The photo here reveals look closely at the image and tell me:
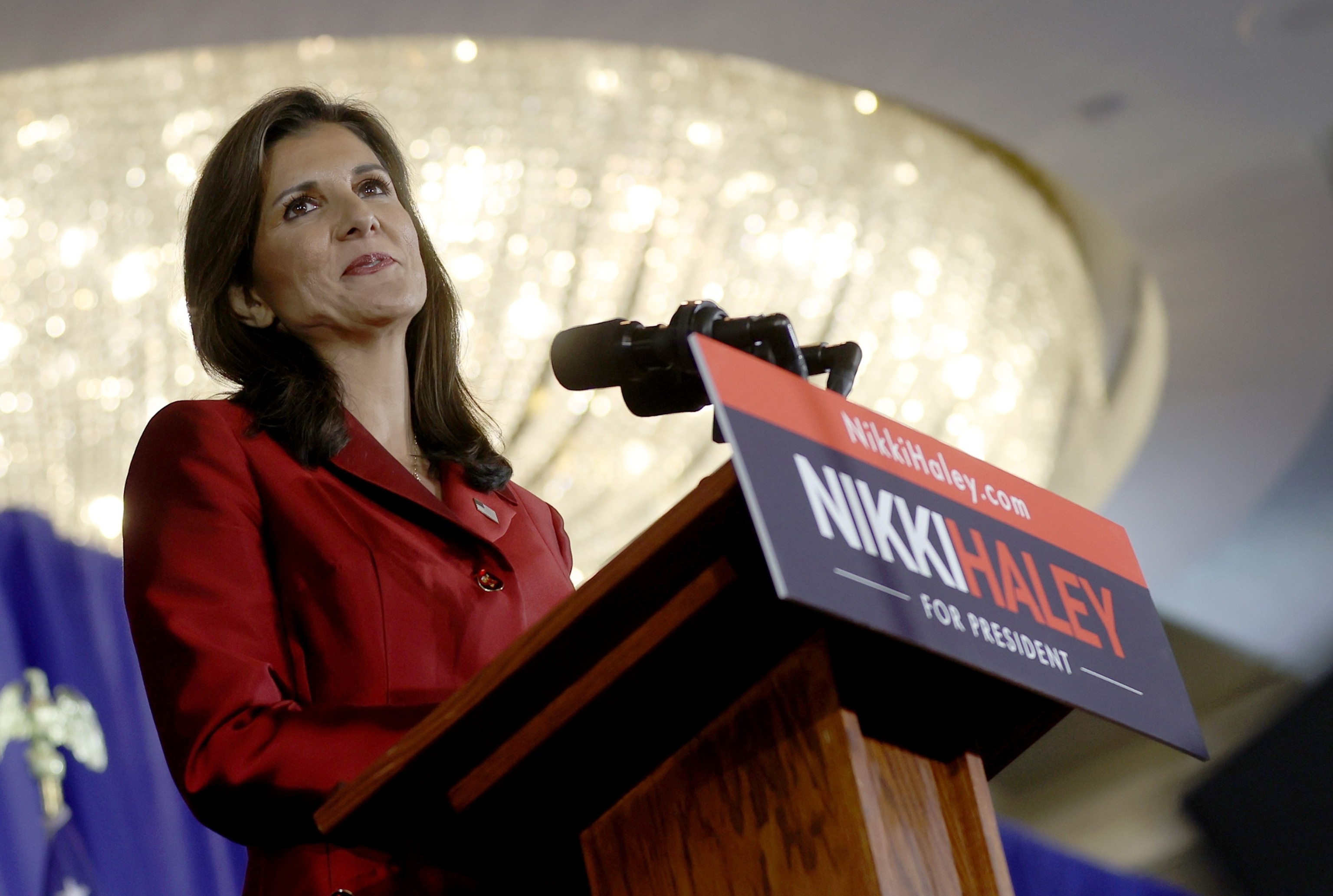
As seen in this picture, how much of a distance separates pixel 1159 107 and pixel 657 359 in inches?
135

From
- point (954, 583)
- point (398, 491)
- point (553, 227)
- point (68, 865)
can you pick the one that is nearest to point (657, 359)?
point (398, 491)

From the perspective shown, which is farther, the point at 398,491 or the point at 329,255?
the point at 329,255

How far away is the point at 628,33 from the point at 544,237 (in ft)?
1.76

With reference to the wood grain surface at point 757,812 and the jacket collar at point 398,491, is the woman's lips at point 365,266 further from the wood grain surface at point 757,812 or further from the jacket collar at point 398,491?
the wood grain surface at point 757,812

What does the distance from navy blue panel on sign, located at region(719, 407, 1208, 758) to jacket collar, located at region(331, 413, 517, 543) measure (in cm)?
43

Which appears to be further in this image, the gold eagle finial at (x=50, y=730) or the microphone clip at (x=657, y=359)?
the gold eagle finial at (x=50, y=730)

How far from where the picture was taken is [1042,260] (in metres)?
4.56

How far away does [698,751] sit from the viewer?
0.79 meters

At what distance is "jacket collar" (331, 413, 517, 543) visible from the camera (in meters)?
1.07

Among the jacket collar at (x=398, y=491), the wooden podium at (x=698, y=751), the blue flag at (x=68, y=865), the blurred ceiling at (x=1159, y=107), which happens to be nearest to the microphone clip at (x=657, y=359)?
the jacket collar at (x=398, y=491)

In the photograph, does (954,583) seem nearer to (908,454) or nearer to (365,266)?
(908,454)

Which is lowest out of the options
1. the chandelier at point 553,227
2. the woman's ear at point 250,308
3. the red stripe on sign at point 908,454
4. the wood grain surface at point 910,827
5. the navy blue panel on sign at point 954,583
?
the wood grain surface at point 910,827

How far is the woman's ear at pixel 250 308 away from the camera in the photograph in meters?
1.24

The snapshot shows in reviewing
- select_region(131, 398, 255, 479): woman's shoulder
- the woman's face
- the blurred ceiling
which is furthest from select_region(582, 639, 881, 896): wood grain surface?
the blurred ceiling
